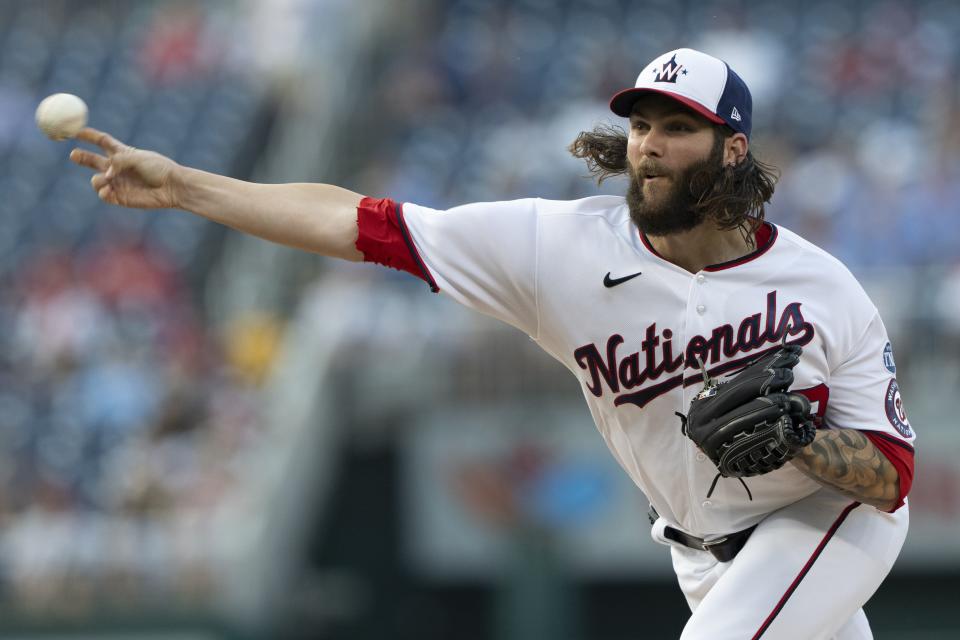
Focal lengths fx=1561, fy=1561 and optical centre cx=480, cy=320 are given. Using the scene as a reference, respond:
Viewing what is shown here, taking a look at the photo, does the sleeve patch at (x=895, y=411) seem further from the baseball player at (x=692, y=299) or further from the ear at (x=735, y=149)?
the ear at (x=735, y=149)

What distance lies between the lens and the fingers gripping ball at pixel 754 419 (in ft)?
11.9

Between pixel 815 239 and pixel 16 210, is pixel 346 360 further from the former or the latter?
pixel 16 210

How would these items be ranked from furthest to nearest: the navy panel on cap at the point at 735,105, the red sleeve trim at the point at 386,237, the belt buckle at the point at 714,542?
the belt buckle at the point at 714,542 < the red sleeve trim at the point at 386,237 < the navy panel on cap at the point at 735,105

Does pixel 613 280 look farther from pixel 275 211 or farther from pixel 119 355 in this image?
pixel 119 355

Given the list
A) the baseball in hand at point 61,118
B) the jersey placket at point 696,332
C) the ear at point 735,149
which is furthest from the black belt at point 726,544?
the baseball in hand at point 61,118

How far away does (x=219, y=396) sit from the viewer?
34.9ft

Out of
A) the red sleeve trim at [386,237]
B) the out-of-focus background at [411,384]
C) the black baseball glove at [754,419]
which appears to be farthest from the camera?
the out-of-focus background at [411,384]

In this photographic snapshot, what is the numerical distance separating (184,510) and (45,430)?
1.61 metres

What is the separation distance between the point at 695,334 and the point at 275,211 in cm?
110

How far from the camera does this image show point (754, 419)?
3.62m

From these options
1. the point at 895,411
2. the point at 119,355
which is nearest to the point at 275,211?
the point at 895,411

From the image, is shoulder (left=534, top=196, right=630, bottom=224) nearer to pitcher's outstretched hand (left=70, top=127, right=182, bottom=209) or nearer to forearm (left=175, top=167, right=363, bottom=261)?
forearm (left=175, top=167, right=363, bottom=261)

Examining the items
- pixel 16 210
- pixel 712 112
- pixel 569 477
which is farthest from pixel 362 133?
pixel 712 112

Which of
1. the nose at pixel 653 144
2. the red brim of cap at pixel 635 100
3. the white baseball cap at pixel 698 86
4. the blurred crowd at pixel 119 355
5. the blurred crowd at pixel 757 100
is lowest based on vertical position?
the blurred crowd at pixel 119 355
